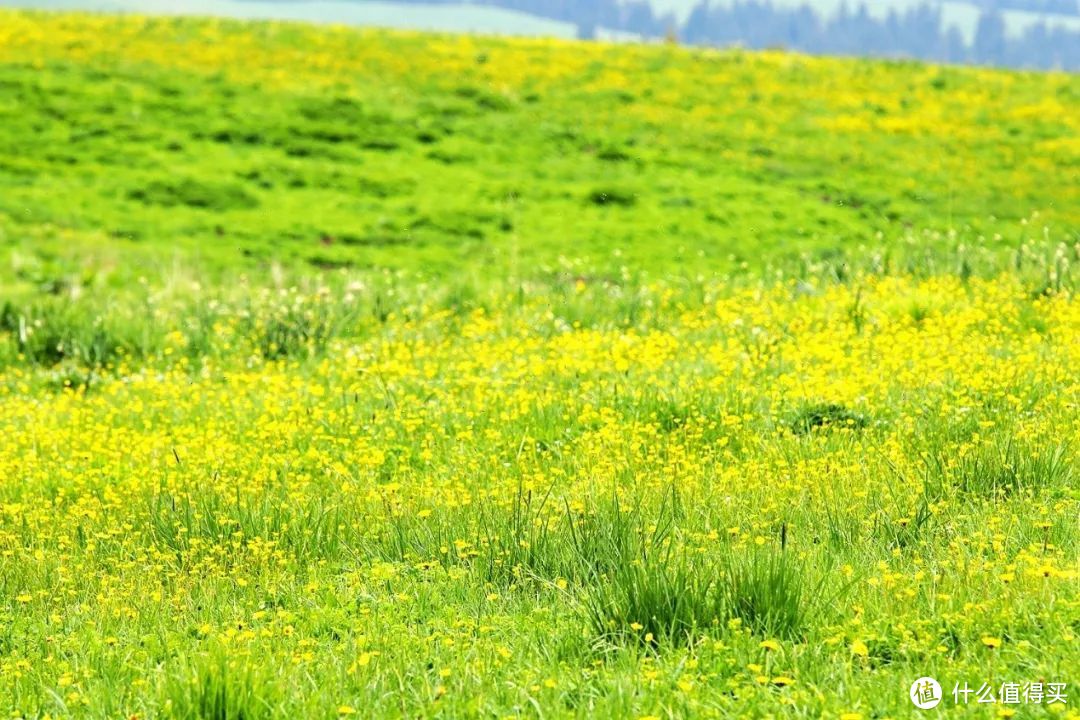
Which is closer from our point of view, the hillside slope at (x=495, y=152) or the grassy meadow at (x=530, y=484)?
the grassy meadow at (x=530, y=484)

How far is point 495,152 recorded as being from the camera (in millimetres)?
29172

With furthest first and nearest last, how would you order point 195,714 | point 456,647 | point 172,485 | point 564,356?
point 564,356, point 172,485, point 456,647, point 195,714

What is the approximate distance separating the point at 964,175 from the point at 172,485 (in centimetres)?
2485

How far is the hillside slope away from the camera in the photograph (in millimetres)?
22953

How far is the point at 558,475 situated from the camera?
287 inches

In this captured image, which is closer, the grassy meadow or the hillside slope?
the grassy meadow

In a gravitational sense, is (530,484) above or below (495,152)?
below

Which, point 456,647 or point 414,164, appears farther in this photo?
point 414,164

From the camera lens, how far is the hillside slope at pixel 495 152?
2295 cm

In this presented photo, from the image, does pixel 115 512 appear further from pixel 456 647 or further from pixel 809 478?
pixel 809 478

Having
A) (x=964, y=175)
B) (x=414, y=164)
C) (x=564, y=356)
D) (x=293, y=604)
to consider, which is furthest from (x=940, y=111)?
(x=293, y=604)

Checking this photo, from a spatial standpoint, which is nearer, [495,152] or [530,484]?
[530,484]

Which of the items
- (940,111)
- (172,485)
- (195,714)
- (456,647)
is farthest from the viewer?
(940,111)

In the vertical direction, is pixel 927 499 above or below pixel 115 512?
above
